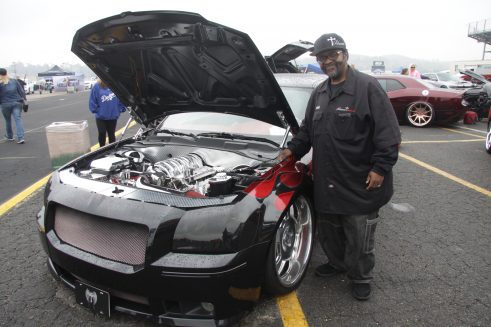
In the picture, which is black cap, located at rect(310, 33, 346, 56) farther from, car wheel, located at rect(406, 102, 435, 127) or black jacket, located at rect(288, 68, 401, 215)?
car wheel, located at rect(406, 102, 435, 127)

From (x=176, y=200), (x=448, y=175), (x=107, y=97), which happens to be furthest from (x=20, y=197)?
(x=448, y=175)

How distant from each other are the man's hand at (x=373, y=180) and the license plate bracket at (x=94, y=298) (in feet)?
5.61

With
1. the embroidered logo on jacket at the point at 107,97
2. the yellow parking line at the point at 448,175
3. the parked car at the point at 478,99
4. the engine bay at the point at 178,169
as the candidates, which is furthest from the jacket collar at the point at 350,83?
the parked car at the point at 478,99

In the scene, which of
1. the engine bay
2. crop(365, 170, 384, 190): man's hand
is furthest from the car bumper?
crop(365, 170, 384, 190): man's hand

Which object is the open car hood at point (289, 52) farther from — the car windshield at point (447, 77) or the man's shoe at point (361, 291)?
the car windshield at point (447, 77)

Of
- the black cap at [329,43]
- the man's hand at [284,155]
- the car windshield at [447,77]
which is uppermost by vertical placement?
the car windshield at [447,77]

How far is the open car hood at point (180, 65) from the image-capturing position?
2467mm

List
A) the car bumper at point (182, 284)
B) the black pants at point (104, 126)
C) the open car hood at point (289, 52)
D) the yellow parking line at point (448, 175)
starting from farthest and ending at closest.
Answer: the open car hood at point (289, 52), the black pants at point (104, 126), the yellow parking line at point (448, 175), the car bumper at point (182, 284)

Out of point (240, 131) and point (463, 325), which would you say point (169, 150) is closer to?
point (240, 131)

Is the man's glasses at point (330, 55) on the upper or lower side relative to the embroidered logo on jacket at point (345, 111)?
upper

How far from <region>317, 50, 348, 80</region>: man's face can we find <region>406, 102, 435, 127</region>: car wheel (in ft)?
26.6

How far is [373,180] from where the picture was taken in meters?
2.29

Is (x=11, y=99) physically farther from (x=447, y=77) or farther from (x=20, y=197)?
(x=447, y=77)

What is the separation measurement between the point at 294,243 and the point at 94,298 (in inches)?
54.6
